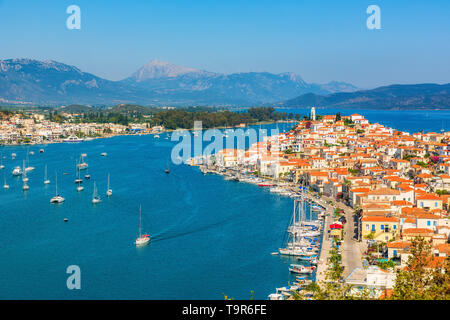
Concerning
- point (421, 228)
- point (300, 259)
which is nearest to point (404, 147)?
point (421, 228)

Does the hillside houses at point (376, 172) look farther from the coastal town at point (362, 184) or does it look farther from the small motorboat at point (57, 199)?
the small motorboat at point (57, 199)

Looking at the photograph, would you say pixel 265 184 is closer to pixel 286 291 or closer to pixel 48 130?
pixel 286 291

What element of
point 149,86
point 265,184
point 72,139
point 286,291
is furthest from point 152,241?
point 149,86

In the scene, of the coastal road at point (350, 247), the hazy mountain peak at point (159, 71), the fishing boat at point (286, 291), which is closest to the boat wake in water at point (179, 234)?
the coastal road at point (350, 247)

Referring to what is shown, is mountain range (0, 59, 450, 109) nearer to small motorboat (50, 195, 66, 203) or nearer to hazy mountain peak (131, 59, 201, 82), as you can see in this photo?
hazy mountain peak (131, 59, 201, 82)

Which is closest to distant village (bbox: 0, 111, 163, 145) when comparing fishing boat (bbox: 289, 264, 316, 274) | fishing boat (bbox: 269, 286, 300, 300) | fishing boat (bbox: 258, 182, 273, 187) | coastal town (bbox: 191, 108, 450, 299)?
coastal town (bbox: 191, 108, 450, 299)

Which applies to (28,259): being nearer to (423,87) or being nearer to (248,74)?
(423,87)
